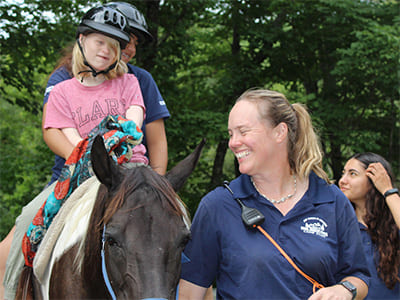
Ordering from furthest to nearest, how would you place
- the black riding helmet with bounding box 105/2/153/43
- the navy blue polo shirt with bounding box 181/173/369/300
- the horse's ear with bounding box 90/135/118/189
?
1. the black riding helmet with bounding box 105/2/153/43
2. the navy blue polo shirt with bounding box 181/173/369/300
3. the horse's ear with bounding box 90/135/118/189

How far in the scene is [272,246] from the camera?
247 centimetres

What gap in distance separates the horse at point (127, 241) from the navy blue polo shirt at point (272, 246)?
0.29 meters

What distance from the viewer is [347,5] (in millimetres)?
9234

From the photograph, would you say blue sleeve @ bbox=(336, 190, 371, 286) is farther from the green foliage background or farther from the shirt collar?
the green foliage background

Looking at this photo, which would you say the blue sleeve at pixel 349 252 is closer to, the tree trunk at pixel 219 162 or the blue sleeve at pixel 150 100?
the blue sleeve at pixel 150 100

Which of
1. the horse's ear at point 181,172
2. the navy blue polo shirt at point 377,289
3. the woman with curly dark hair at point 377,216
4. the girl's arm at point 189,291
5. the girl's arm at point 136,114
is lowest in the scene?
the navy blue polo shirt at point 377,289

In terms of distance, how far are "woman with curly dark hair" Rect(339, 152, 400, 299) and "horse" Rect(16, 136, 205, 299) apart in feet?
8.14

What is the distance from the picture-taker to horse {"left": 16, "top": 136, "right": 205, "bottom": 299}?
2.08 metres

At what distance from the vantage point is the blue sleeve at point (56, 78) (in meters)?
3.74

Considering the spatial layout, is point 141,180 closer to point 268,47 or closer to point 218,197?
point 218,197

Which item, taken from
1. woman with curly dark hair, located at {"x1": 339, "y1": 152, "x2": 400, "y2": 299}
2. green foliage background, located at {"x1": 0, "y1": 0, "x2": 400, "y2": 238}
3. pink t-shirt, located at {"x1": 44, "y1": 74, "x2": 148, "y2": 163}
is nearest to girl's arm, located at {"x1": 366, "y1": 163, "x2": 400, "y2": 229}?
woman with curly dark hair, located at {"x1": 339, "y1": 152, "x2": 400, "y2": 299}

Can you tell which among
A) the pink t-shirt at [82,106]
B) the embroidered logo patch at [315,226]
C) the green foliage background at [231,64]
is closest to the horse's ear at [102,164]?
the pink t-shirt at [82,106]

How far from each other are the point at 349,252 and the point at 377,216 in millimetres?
2103

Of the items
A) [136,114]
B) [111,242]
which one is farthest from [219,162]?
[111,242]
